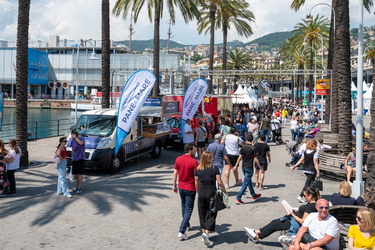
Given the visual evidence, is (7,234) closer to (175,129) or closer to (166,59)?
(175,129)

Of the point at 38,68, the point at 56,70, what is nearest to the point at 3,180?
the point at 38,68

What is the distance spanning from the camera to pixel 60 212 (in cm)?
874

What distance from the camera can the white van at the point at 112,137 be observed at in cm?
1303

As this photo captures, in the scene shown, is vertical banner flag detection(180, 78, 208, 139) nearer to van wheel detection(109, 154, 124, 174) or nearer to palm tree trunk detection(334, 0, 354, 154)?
van wheel detection(109, 154, 124, 174)

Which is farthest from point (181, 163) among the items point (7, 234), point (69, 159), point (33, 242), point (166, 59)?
point (166, 59)

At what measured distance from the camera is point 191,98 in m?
16.8

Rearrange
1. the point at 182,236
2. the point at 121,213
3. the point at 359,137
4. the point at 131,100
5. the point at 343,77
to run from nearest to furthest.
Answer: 1. the point at 182,236
2. the point at 121,213
3. the point at 359,137
4. the point at 131,100
5. the point at 343,77

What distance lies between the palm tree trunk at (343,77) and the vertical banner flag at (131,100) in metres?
7.40

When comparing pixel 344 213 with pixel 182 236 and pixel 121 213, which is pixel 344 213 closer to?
pixel 182 236

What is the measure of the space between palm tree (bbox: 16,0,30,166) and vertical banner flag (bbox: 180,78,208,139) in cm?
603

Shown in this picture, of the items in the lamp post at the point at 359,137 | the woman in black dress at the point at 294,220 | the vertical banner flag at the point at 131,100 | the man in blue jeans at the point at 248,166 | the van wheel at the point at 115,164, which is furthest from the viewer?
the van wheel at the point at 115,164

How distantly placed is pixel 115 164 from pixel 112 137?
0.97 m

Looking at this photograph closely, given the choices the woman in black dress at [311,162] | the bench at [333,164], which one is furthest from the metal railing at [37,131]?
the woman in black dress at [311,162]

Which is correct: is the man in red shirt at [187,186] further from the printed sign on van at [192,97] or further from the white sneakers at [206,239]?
the printed sign on van at [192,97]
